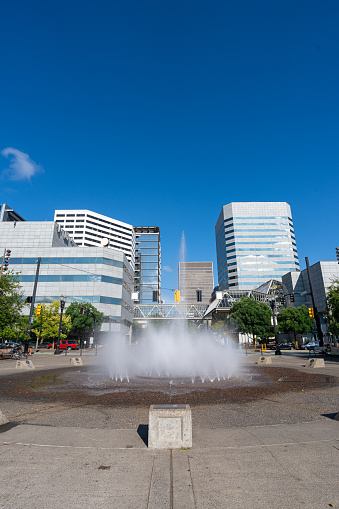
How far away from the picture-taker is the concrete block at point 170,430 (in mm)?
4977

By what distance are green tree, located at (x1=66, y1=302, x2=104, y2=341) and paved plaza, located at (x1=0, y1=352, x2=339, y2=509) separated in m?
50.0

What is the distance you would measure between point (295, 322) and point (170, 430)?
192 ft

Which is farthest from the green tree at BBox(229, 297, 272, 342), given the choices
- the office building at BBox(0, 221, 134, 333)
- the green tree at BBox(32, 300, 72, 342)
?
the green tree at BBox(32, 300, 72, 342)

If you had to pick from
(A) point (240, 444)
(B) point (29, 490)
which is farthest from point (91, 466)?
(A) point (240, 444)

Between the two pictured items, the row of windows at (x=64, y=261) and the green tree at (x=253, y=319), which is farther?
the row of windows at (x=64, y=261)

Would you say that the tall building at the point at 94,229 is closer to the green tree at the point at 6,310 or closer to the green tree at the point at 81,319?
the green tree at the point at 81,319

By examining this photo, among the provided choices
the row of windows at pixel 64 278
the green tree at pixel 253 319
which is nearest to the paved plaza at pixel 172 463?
the green tree at pixel 253 319

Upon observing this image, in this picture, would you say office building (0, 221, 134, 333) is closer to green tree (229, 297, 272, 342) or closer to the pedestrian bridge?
green tree (229, 297, 272, 342)

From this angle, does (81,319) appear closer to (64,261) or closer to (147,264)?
(64,261)

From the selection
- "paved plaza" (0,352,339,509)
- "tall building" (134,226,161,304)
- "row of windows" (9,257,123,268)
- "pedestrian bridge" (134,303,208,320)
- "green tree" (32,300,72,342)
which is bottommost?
"paved plaza" (0,352,339,509)

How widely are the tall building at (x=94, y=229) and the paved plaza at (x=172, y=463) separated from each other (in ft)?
427

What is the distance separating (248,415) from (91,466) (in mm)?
4610

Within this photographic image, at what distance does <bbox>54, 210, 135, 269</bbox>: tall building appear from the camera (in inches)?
5463

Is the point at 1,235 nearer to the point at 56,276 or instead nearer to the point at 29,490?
the point at 56,276
